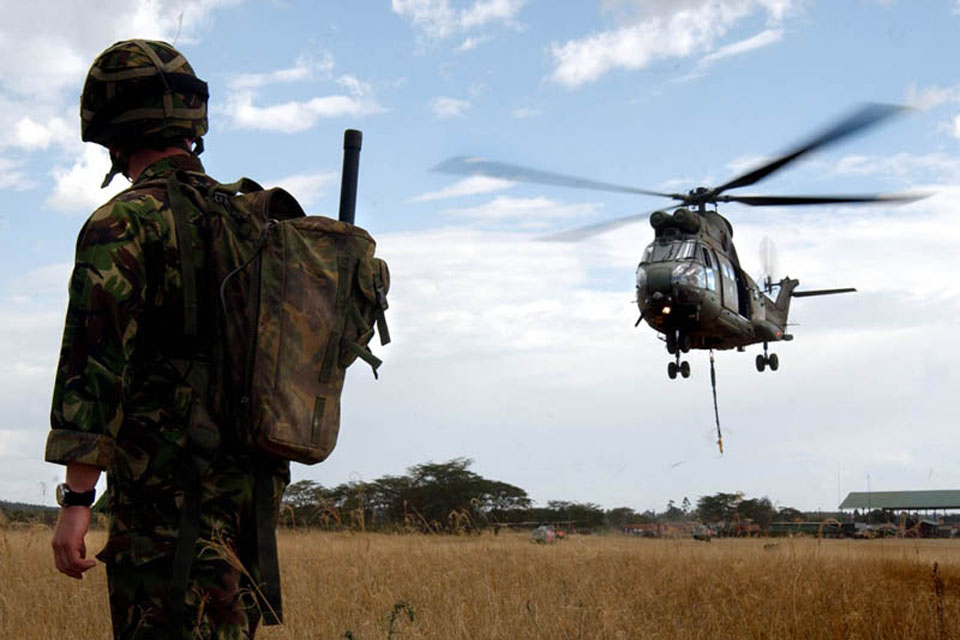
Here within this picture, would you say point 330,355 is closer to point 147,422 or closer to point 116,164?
point 147,422

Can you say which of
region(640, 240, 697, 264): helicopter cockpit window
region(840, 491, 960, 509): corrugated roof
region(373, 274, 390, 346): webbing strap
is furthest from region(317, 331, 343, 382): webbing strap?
region(840, 491, 960, 509): corrugated roof

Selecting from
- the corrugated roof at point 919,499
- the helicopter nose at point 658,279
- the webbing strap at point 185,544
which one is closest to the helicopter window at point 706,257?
the helicopter nose at point 658,279

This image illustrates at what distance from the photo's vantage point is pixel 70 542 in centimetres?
218

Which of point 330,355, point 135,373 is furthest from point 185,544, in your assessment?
point 330,355

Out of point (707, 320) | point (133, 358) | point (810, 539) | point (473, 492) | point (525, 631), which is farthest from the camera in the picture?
point (473, 492)

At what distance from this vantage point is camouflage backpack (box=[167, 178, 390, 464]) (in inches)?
99.3

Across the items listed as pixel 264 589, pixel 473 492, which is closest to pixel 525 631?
pixel 264 589

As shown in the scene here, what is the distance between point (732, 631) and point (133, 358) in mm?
4004

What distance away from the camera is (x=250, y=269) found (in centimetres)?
259

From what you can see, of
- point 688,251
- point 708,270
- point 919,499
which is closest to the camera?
point 688,251

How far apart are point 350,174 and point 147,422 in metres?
1.12

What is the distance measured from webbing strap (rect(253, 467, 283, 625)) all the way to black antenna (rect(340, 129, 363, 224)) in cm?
91

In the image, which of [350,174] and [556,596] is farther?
[556,596]

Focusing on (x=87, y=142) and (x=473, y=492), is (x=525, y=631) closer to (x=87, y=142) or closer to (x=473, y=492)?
(x=87, y=142)
